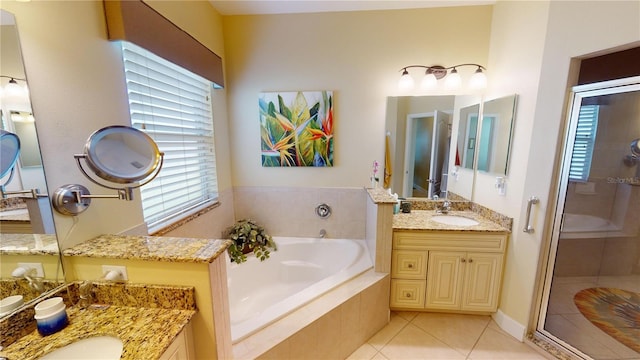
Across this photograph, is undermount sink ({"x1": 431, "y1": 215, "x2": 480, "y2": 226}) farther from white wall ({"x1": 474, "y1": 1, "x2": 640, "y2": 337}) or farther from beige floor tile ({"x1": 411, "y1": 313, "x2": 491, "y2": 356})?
beige floor tile ({"x1": 411, "y1": 313, "x2": 491, "y2": 356})

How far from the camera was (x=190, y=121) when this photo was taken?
195 centimetres

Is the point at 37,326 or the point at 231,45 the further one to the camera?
the point at 231,45

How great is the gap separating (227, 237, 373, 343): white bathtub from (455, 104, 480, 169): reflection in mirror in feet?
4.17

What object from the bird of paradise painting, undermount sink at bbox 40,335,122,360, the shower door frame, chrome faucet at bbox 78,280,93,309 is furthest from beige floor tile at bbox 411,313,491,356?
chrome faucet at bbox 78,280,93,309

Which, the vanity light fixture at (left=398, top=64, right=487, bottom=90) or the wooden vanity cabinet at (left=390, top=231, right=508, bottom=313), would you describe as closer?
the wooden vanity cabinet at (left=390, top=231, right=508, bottom=313)

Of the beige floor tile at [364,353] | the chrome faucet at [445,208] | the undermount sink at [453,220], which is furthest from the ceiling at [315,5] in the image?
the beige floor tile at [364,353]

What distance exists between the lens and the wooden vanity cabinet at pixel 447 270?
1873mm

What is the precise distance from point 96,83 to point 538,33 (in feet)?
8.60

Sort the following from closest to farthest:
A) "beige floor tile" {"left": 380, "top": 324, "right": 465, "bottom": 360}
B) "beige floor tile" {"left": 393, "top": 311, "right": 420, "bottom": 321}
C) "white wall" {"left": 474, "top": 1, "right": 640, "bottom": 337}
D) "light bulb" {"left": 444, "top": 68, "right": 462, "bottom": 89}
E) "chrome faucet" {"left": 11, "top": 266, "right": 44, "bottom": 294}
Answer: "chrome faucet" {"left": 11, "top": 266, "right": 44, "bottom": 294}, "white wall" {"left": 474, "top": 1, "right": 640, "bottom": 337}, "beige floor tile" {"left": 380, "top": 324, "right": 465, "bottom": 360}, "beige floor tile" {"left": 393, "top": 311, "right": 420, "bottom": 321}, "light bulb" {"left": 444, "top": 68, "right": 462, "bottom": 89}

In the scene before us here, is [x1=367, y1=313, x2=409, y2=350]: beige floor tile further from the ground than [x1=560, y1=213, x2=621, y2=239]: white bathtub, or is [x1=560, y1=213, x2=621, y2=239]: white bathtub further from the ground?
[x1=560, y1=213, x2=621, y2=239]: white bathtub

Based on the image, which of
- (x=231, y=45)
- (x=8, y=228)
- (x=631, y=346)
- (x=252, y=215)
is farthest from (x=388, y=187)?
(x=8, y=228)

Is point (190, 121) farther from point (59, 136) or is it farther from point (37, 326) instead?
point (37, 326)

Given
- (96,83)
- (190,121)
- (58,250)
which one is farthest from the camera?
(190,121)

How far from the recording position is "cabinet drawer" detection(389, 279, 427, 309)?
196 centimetres
